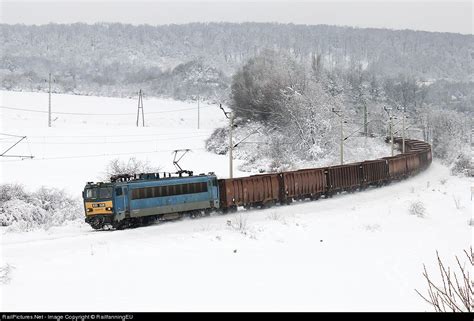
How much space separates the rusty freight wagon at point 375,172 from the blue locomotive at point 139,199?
19.8m

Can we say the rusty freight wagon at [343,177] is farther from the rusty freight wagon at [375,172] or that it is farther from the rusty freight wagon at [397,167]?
the rusty freight wagon at [397,167]

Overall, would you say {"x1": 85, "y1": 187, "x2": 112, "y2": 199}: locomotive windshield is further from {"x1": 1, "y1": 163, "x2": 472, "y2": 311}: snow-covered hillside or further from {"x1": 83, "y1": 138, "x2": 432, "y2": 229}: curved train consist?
{"x1": 1, "y1": 163, "x2": 472, "y2": 311}: snow-covered hillside

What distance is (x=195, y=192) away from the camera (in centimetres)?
3384

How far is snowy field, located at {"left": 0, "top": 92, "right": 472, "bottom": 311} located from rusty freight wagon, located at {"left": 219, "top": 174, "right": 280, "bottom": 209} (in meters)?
1.01

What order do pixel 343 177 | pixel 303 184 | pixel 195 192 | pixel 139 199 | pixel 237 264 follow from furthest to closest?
1. pixel 343 177
2. pixel 303 184
3. pixel 195 192
4. pixel 139 199
5. pixel 237 264

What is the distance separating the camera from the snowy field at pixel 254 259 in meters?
15.9

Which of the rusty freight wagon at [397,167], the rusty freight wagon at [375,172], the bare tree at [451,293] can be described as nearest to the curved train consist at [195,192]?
the rusty freight wagon at [375,172]

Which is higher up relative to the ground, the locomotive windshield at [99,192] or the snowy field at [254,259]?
the locomotive windshield at [99,192]

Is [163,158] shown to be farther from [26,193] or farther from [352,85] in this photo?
[352,85]

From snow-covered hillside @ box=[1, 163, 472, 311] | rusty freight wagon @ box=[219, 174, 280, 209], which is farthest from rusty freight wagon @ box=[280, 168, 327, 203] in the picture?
snow-covered hillside @ box=[1, 163, 472, 311]

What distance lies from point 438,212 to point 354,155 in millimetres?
39669

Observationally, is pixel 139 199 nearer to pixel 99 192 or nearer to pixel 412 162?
pixel 99 192

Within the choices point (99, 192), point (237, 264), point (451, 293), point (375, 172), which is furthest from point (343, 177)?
point (451, 293)

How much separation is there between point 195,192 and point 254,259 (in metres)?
13.0
